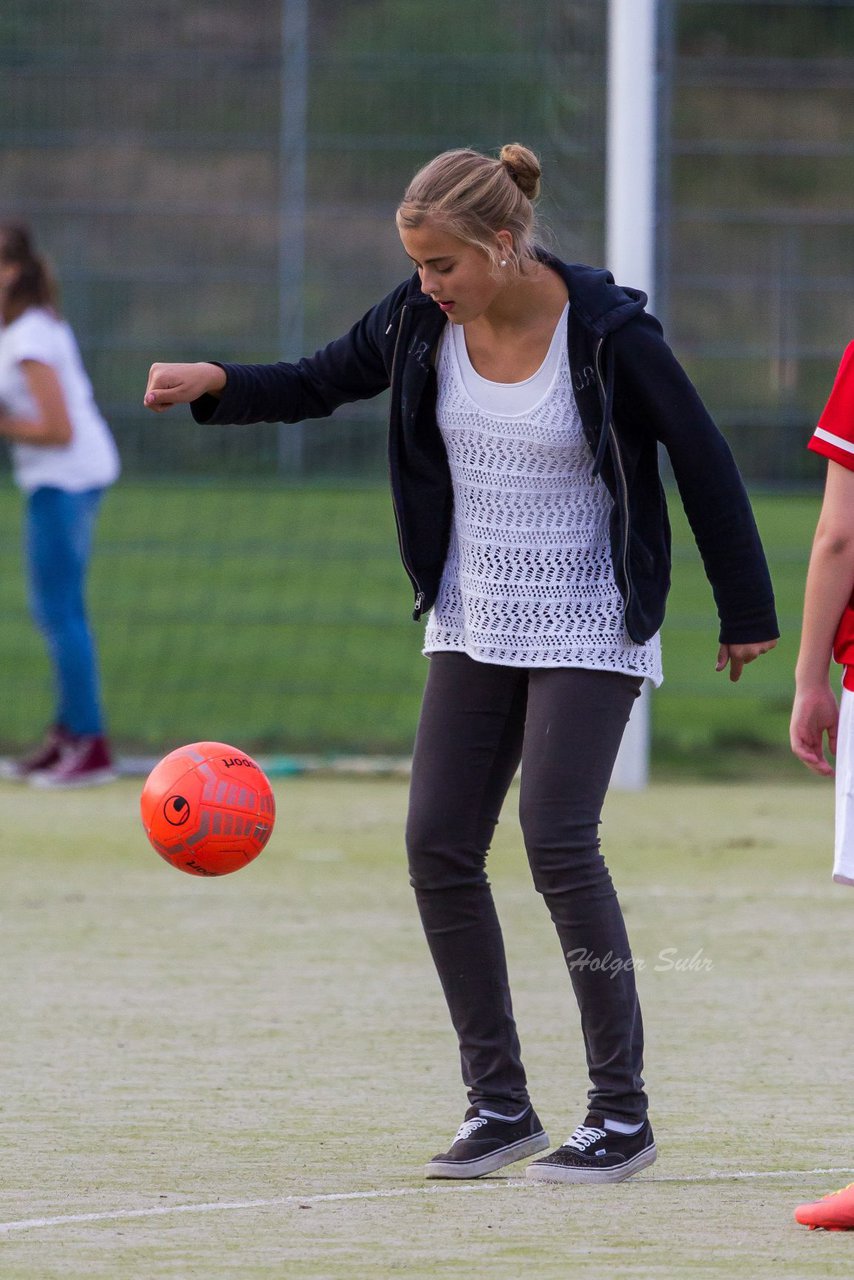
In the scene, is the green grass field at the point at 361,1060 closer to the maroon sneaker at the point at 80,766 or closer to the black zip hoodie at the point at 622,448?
the maroon sneaker at the point at 80,766

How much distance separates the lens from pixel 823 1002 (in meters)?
5.48

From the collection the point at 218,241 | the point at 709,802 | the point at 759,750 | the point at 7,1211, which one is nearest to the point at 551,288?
the point at 7,1211

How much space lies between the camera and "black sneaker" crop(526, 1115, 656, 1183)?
394 cm

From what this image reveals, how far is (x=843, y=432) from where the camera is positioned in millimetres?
3562

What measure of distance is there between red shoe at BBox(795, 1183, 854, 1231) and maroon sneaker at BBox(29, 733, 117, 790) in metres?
5.54

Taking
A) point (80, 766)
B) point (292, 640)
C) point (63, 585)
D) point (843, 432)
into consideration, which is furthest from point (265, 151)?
point (843, 432)

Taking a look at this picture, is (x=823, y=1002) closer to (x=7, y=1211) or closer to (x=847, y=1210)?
(x=847, y=1210)

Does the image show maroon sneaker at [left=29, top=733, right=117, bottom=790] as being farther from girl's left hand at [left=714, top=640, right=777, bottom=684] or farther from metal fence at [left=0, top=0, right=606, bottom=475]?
girl's left hand at [left=714, top=640, right=777, bottom=684]

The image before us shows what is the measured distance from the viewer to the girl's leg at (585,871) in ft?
13.0

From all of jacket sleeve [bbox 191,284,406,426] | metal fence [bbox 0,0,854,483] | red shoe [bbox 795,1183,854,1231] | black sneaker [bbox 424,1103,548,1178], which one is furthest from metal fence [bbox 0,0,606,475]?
red shoe [bbox 795,1183,854,1231]

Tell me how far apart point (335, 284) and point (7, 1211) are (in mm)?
10466

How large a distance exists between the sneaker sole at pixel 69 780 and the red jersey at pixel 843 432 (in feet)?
18.4

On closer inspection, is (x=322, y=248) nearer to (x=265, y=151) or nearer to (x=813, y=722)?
(x=265, y=151)

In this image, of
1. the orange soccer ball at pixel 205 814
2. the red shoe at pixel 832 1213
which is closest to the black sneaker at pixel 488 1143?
the red shoe at pixel 832 1213
